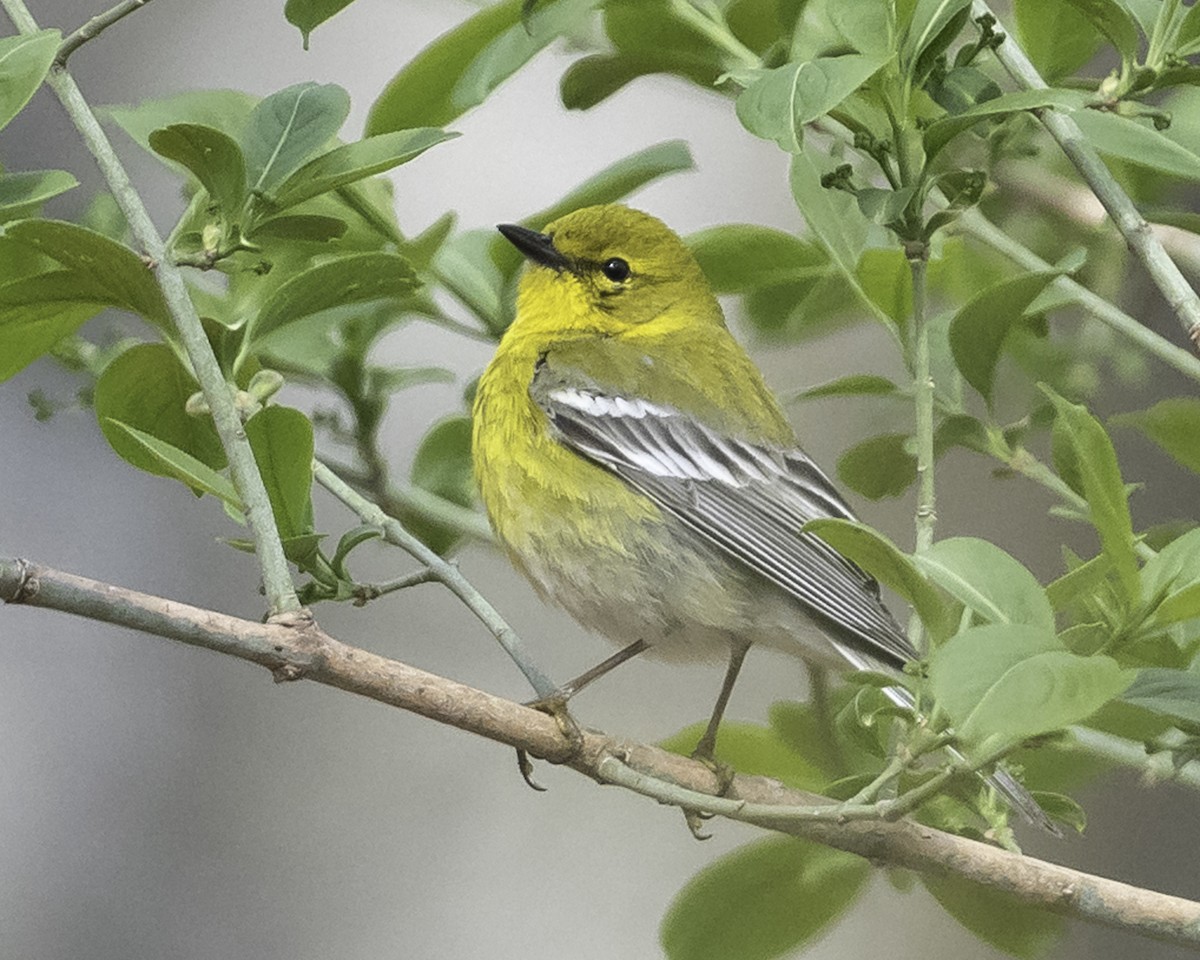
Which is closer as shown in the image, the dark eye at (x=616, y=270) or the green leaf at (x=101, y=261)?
the green leaf at (x=101, y=261)

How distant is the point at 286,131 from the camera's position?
1060mm

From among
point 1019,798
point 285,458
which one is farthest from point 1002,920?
point 285,458

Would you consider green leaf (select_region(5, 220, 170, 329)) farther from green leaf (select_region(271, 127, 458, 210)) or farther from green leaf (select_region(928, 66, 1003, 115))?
green leaf (select_region(928, 66, 1003, 115))

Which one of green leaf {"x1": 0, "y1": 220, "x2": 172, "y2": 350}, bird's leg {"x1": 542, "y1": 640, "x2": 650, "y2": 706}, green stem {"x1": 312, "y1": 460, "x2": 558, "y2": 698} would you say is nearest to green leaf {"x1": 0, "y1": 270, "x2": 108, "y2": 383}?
green leaf {"x1": 0, "y1": 220, "x2": 172, "y2": 350}

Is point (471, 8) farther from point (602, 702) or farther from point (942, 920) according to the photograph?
point (942, 920)

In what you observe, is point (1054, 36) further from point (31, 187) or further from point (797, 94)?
point (31, 187)

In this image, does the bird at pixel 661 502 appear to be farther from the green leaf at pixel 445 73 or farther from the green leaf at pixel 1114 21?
the green leaf at pixel 1114 21

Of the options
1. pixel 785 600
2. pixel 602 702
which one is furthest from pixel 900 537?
pixel 785 600

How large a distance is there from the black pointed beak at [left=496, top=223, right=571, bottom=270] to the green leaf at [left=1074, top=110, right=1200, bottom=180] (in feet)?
2.17

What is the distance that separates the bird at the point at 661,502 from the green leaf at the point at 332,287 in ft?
1.41

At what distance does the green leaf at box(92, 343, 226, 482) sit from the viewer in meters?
1.10

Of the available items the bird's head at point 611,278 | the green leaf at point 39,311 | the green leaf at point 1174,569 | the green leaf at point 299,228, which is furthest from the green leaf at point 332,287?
the bird's head at point 611,278

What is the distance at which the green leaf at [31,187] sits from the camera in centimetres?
101

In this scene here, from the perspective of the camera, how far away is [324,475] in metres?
1.23
